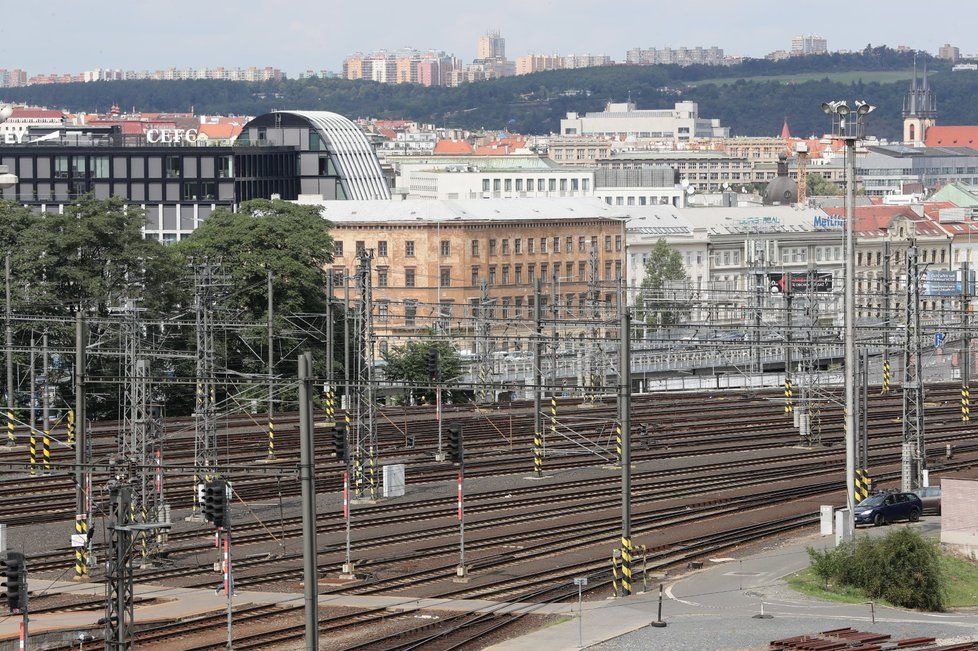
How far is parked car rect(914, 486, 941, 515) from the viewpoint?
5519 centimetres

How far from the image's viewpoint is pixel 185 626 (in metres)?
38.7

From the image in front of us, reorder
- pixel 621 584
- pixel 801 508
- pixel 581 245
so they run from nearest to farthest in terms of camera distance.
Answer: pixel 621 584, pixel 801 508, pixel 581 245

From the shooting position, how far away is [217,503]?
3716 cm

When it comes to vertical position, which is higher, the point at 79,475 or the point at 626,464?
the point at 626,464

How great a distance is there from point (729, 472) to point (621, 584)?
22550 mm

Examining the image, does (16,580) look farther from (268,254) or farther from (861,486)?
(268,254)

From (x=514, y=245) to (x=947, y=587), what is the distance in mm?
96988

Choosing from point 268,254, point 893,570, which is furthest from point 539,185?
point 893,570

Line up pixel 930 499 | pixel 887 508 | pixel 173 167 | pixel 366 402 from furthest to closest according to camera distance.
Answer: pixel 173 167 < pixel 366 402 < pixel 930 499 < pixel 887 508

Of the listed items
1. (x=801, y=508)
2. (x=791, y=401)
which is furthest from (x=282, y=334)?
(x=801, y=508)

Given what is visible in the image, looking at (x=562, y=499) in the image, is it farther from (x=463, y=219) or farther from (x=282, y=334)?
(x=463, y=219)

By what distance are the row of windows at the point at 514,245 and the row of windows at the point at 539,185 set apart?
121ft

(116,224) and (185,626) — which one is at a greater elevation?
(116,224)

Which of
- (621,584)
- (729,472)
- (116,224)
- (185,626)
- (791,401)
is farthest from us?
(791,401)
